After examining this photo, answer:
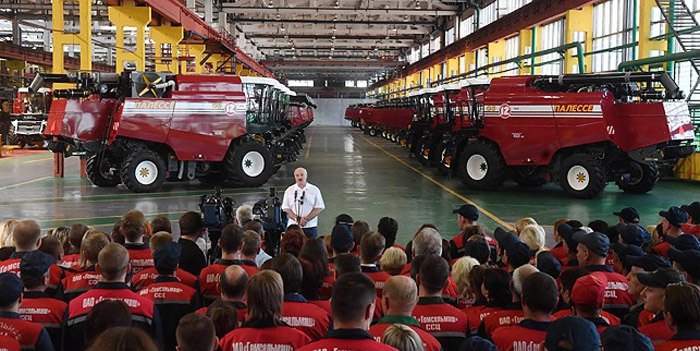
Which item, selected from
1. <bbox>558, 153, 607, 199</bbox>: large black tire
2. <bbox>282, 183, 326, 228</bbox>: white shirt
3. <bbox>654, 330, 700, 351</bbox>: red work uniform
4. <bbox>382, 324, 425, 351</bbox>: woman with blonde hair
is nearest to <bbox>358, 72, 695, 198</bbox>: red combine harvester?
<bbox>558, 153, 607, 199</bbox>: large black tire

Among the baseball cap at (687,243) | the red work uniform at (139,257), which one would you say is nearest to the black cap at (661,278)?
the baseball cap at (687,243)

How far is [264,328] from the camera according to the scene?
Result: 4113 mm

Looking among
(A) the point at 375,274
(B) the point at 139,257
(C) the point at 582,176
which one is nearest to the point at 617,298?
(A) the point at 375,274

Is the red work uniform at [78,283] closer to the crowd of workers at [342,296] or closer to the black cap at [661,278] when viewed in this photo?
the crowd of workers at [342,296]

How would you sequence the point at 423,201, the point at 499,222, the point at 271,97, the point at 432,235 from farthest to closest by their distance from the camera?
the point at 271,97
the point at 423,201
the point at 499,222
the point at 432,235

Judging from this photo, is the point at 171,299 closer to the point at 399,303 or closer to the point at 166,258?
the point at 166,258

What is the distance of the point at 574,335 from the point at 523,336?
847mm

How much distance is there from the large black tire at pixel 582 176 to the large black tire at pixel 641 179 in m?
1.20

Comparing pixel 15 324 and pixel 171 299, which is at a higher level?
pixel 15 324

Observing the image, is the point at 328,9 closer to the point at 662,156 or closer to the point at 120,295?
the point at 662,156

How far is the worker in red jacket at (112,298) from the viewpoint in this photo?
193 inches

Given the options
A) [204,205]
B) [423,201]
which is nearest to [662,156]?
[423,201]

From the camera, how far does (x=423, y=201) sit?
57.0 ft

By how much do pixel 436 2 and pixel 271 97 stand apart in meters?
31.0
